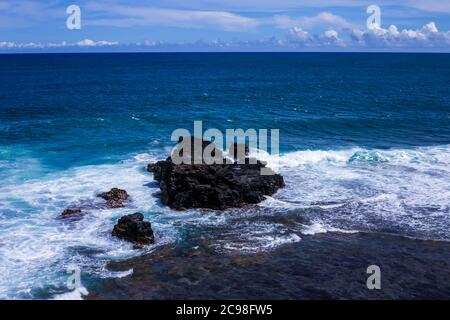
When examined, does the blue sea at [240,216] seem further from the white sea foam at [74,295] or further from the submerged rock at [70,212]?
the submerged rock at [70,212]

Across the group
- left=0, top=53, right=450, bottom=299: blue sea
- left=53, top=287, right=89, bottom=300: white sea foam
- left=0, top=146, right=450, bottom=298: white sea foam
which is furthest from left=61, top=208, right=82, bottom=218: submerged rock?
left=53, top=287, right=89, bottom=300: white sea foam

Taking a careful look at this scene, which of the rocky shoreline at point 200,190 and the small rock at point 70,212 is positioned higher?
the rocky shoreline at point 200,190

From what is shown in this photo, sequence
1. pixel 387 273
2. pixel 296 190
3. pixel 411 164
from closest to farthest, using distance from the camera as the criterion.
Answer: pixel 387 273, pixel 296 190, pixel 411 164

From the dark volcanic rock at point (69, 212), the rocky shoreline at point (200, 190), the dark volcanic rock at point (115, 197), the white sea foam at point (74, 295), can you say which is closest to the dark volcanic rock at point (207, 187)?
the rocky shoreline at point (200, 190)

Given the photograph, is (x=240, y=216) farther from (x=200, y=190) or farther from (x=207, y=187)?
(x=200, y=190)

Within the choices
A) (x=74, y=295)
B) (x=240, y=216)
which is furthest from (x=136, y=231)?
(x=240, y=216)
